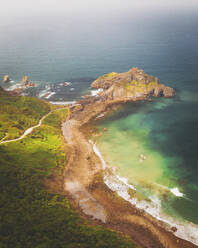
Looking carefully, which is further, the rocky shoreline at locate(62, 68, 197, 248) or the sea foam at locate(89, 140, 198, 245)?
the rocky shoreline at locate(62, 68, 197, 248)

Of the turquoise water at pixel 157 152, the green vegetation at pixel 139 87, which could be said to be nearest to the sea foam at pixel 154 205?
the turquoise water at pixel 157 152

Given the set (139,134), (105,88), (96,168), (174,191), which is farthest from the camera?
(105,88)

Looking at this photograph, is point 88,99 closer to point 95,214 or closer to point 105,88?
point 105,88

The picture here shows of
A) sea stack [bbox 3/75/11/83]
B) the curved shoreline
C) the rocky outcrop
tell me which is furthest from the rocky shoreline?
sea stack [bbox 3/75/11/83]

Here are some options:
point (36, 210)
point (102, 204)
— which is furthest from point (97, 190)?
point (36, 210)

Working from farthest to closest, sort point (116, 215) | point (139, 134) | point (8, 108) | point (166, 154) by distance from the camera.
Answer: point (8, 108)
point (139, 134)
point (166, 154)
point (116, 215)

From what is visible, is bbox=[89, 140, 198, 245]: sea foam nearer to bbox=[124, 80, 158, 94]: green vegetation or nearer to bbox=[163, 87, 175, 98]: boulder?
bbox=[124, 80, 158, 94]: green vegetation

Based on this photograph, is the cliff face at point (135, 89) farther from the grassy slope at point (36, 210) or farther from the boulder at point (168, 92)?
the grassy slope at point (36, 210)

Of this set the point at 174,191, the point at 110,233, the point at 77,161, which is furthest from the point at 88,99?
the point at 110,233
